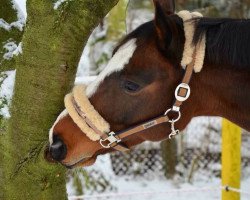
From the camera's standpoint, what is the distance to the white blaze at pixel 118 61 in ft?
6.01

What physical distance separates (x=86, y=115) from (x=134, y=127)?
0.20 metres

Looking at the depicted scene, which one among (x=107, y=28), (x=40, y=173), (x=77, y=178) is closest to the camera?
(x=40, y=173)

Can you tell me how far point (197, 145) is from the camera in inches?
232

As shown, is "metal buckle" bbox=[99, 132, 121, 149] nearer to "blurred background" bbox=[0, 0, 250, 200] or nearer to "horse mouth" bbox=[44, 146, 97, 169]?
"horse mouth" bbox=[44, 146, 97, 169]

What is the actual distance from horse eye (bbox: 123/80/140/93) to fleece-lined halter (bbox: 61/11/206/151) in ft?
0.47

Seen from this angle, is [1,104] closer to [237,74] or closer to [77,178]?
[237,74]

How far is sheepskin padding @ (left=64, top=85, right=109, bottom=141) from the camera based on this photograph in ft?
6.12

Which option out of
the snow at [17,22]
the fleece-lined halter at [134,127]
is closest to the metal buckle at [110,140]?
the fleece-lined halter at [134,127]

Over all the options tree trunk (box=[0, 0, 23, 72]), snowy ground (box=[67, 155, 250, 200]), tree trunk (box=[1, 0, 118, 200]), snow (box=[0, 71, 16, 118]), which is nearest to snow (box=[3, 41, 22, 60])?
tree trunk (box=[0, 0, 23, 72])

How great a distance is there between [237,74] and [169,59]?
266 mm

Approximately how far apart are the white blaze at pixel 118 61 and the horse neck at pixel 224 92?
275 millimetres

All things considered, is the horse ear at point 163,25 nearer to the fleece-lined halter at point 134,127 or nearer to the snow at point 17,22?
the fleece-lined halter at point 134,127

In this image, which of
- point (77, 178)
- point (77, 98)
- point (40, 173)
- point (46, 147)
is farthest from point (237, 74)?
point (77, 178)

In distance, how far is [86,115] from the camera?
188 cm
